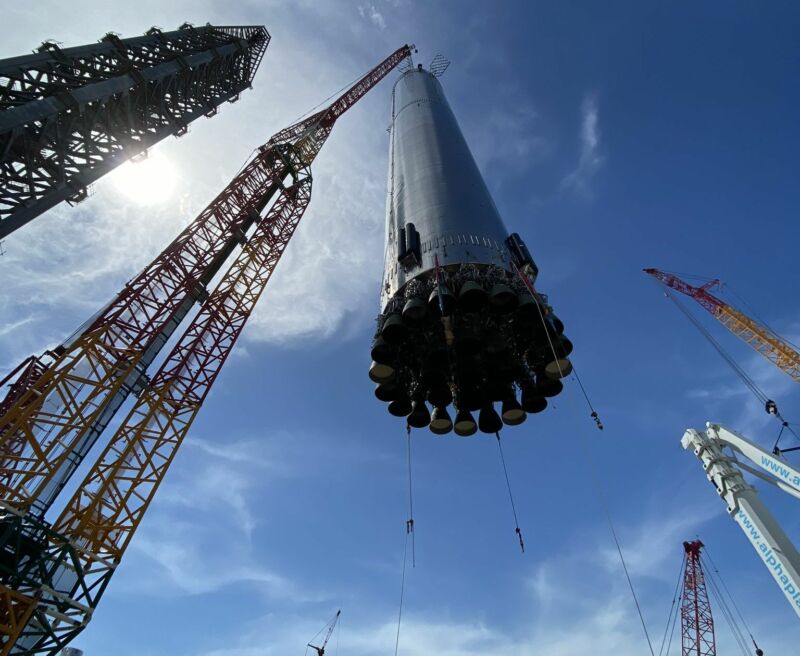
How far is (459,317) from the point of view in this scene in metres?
21.7

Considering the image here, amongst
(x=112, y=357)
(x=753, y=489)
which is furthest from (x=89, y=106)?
(x=753, y=489)

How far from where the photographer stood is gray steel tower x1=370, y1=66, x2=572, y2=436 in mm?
21297

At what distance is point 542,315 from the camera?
829 inches

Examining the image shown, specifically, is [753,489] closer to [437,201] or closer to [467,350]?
[467,350]

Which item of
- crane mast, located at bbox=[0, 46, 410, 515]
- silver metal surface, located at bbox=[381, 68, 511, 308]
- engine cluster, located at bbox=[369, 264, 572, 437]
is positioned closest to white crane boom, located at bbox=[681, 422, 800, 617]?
engine cluster, located at bbox=[369, 264, 572, 437]

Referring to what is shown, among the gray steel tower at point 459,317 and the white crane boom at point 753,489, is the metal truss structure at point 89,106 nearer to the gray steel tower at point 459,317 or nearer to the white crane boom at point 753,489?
the gray steel tower at point 459,317

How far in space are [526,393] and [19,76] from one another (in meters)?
25.1

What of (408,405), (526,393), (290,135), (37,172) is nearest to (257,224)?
(290,135)

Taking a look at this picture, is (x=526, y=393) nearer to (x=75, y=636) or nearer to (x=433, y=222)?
(x=433, y=222)

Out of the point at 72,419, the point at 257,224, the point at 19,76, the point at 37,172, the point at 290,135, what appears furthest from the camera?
the point at 290,135

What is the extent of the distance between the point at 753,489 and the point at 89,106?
35992mm

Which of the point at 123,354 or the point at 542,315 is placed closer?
the point at 542,315

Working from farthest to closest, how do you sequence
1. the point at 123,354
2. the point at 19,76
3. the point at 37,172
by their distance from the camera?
the point at 123,354 → the point at 37,172 → the point at 19,76

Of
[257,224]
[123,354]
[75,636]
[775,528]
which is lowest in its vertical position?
[75,636]
